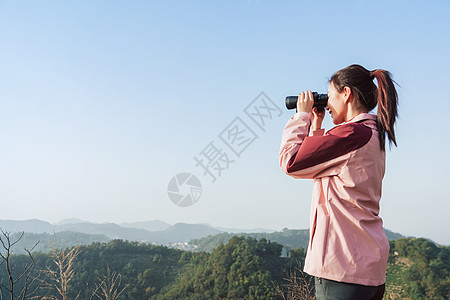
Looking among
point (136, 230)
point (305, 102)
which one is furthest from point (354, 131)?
point (136, 230)

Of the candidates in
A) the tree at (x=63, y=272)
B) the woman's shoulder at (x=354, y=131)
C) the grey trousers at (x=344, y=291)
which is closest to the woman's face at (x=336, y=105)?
the woman's shoulder at (x=354, y=131)

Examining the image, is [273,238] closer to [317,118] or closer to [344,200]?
[317,118]

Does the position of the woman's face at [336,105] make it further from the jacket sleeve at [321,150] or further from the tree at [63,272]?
the tree at [63,272]

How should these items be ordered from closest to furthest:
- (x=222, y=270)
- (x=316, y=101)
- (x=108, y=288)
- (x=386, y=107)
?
1. (x=386, y=107)
2. (x=316, y=101)
3. (x=108, y=288)
4. (x=222, y=270)

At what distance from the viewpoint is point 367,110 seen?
39.9 inches

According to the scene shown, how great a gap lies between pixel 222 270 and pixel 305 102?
1916 centimetres

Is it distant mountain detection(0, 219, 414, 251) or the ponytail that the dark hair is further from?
distant mountain detection(0, 219, 414, 251)

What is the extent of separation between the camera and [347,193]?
0.86m

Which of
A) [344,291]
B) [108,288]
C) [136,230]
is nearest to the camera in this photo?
[344,291]

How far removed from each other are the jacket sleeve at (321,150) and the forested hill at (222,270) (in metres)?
17.0

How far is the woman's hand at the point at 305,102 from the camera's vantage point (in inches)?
40.3

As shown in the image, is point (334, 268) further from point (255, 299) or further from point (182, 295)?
point (182, 295)

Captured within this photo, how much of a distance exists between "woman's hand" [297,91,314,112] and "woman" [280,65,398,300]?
43 mm

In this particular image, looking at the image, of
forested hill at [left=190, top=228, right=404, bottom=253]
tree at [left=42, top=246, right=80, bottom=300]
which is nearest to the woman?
tree at [left=42, top=246, right=80, bottom=300]
